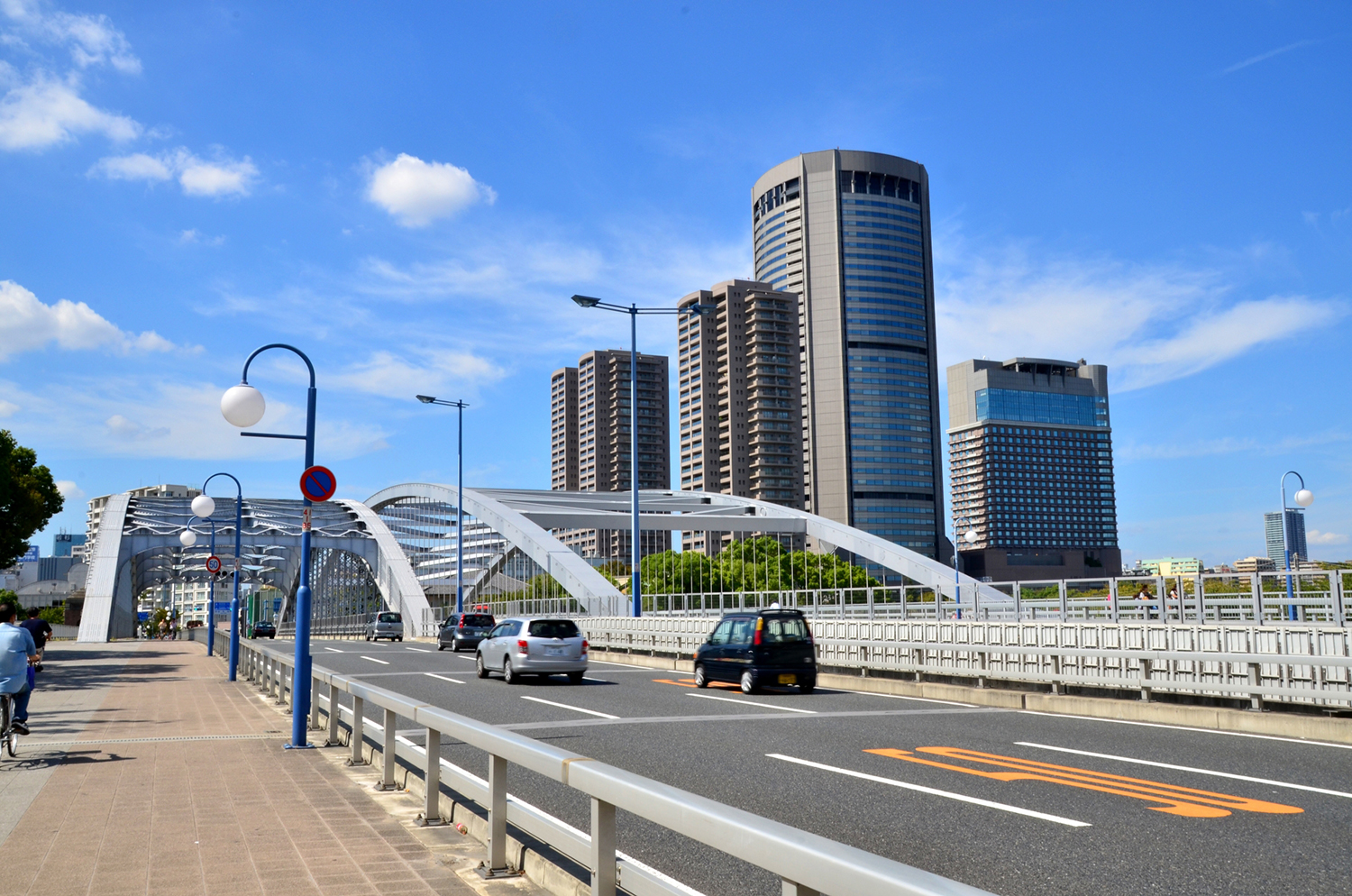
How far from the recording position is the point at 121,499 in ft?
261

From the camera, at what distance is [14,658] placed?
11547 mm

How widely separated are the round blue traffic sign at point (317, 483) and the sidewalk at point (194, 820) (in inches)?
120

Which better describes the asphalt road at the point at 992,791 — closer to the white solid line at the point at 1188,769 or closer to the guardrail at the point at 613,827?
the white solid line at the point at 1188,769

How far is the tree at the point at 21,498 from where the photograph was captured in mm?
48438

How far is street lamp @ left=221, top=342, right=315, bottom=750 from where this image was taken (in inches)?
484

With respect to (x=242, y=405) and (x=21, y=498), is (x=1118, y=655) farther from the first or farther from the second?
(x=21, y=498)

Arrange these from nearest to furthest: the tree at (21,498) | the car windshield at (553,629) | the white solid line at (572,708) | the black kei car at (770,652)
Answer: the white solid line at (572,708)
the black kei car at (770,652)
the car windshield at (553,629)
the tree at (21,498)

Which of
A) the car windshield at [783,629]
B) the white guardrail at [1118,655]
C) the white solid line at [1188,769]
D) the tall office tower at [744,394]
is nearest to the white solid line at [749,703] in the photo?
the car windshield at [783,629]

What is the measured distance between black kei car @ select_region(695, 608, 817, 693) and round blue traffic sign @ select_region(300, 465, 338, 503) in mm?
10202

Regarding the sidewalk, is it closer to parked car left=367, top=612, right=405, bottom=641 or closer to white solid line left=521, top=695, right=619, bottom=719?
white solid line left=521, top=695, right=619, bottom=719

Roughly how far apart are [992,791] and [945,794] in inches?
20.0

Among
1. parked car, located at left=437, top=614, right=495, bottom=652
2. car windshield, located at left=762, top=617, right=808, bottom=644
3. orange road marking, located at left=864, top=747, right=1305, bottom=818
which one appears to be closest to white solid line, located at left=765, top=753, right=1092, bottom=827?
orange road marking, located at left=864, top=747, right=1305, bottom=818

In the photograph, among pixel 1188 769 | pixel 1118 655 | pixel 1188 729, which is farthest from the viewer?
pixel 1118 655

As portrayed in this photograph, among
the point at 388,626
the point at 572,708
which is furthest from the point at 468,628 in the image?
the point at 572,708
